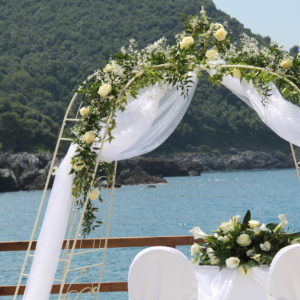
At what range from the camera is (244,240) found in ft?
11.3

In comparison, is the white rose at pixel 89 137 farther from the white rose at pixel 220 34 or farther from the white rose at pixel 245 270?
the white rose at pixel 245 270

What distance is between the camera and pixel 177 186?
42312mm

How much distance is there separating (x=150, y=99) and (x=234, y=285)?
52.0 inches

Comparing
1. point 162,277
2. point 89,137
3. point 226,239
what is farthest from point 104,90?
point 162,277

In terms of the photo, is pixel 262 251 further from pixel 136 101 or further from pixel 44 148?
pixel 44 148

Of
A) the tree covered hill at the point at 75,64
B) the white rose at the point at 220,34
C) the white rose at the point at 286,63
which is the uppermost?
the white rose at the point at 220,34

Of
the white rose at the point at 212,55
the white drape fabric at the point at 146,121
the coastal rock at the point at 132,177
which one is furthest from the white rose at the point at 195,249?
the coastal rock at the point at 132,177

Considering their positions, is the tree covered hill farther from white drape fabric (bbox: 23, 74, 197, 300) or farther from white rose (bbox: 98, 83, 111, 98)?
white rose (bbox: 98, 83, 111, 98)

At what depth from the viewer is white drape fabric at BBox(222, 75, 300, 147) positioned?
398 centimetres

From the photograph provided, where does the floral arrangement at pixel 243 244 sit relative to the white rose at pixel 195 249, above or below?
above

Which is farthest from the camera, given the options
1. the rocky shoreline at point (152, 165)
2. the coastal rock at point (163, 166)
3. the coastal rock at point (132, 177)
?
the coastal rock at point (132, 177)

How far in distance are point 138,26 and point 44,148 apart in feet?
32.9

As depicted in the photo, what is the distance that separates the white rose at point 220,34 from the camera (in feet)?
13.2

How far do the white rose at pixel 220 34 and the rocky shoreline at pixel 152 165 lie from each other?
3228cm
